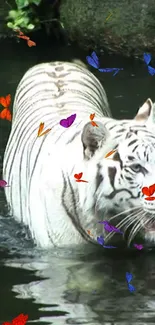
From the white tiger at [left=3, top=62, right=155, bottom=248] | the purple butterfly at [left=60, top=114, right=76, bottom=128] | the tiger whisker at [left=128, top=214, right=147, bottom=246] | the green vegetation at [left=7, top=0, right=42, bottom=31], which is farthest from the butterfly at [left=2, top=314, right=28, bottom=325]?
the green vegetation at [left=7, top=0, right=42, bottom=31]

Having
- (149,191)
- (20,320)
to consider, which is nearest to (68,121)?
(149,191)

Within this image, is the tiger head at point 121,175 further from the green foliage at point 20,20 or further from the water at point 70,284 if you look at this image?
the green foliage at point 20,20

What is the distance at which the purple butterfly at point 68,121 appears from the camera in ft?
15.0

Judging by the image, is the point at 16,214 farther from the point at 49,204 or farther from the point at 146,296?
the point at 146,296

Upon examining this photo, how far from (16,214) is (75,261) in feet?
1.97

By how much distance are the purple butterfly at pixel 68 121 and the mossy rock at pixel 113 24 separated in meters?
5.12

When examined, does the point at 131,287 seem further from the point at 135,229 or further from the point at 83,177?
the point at 83,177

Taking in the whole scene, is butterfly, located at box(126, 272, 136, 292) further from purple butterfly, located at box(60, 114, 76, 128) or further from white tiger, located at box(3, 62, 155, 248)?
purple butterfly, located at box(60, 114, 76, 128)

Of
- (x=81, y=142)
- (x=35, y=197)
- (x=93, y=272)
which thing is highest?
(x=81, y=142)

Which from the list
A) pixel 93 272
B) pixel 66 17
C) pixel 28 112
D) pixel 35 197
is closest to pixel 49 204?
pixel 35 197

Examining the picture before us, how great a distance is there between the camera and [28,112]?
5.27 m

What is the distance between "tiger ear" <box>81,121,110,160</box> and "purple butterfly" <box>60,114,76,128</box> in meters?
0.34

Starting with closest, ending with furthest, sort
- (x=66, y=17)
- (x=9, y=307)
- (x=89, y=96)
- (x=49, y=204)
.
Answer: (x=9, y=307) < (x=49, y=204) < (x=89, y=96) < (x=66, y=17)

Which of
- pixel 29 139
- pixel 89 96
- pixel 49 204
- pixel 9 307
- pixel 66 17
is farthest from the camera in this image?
pixel 66 17
